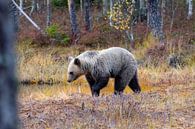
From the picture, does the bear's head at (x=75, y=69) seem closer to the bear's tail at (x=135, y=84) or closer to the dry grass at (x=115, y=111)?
the bear's tail at (x=135, y=84)

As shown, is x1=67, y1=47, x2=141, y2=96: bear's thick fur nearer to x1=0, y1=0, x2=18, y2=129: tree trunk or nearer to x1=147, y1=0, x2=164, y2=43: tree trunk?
x1=147, y1=0, x2=164, y2=43: tree trunk

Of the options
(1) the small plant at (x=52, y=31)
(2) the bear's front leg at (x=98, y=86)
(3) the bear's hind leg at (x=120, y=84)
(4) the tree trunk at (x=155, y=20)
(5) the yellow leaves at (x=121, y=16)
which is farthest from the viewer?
(1) the small plant at (x=52, y=31)

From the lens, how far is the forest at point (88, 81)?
1.04m

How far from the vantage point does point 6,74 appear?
95 centimetres

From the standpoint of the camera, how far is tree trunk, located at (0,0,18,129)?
94cm

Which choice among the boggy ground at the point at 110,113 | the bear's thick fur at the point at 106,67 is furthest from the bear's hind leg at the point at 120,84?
the boggy ground at the point at 110,113

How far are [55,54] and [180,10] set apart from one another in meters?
13.9

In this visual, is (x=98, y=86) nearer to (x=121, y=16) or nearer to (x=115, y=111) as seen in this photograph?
(x=115, y=111)

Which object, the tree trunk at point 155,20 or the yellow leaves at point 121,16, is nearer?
the tree trunk at point 155,20

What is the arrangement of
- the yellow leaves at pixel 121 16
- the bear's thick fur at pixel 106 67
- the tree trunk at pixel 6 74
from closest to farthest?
the tree trunk at pixel 6 74
the bear's thick fur at pixel 106 67
the yellow leaves at pixel 121 16

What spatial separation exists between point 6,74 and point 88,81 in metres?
10.1

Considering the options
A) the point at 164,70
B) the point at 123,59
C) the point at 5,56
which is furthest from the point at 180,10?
the point at 5,56

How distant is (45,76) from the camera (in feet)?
50.6

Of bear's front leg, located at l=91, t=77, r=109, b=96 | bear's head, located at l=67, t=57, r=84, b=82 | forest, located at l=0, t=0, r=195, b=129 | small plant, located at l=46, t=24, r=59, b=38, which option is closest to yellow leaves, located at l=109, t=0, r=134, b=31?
forest, located at l=0, t=0, r=195, b=129
